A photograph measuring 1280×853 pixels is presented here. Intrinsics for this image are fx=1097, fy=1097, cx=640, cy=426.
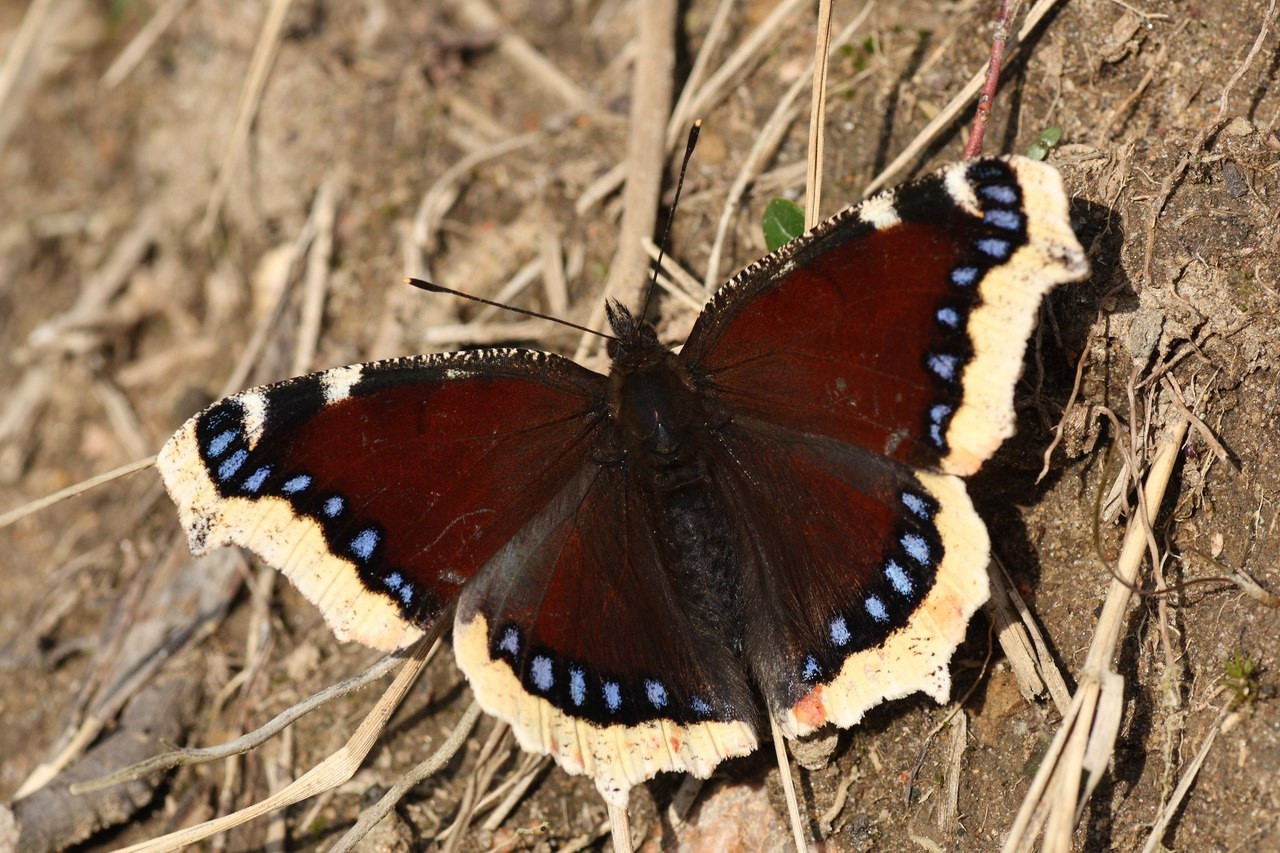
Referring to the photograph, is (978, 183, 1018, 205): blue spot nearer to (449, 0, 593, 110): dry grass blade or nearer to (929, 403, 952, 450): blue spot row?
(929, 403, 952, 450): blue spot row

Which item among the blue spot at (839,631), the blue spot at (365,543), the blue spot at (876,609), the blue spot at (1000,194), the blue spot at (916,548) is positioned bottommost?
the blue spot at (839,631)

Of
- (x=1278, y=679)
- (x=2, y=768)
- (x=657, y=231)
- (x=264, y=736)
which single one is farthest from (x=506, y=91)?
(x=1278, y=679)

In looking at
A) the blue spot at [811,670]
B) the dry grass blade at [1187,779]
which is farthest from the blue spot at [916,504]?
the dry grass blade at [1187,779]

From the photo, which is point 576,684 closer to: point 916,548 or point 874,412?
point 916,548

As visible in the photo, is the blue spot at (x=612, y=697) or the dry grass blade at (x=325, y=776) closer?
the blue spot at (x=612, y=697)

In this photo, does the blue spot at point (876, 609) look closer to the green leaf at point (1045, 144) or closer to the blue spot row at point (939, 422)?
the blue spot row at point (939, 422)

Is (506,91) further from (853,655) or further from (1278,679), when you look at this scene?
(1278,679)
